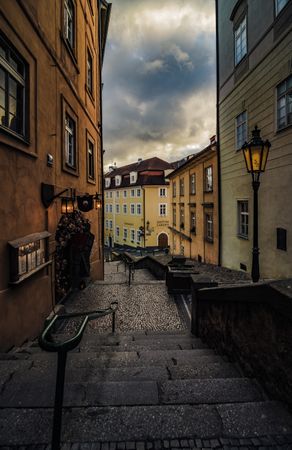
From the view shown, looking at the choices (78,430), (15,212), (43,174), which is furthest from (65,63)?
(78,430)

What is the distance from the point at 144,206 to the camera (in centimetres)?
3897

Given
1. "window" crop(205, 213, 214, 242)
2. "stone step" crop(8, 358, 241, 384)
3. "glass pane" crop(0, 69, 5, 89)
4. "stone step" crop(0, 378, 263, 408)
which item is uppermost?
"glass pane" crop(0, 69, 5, 89)

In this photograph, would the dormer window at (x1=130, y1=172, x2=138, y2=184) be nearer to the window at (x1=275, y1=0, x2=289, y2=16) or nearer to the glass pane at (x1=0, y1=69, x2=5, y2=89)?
the window at (x1=275, y1=0, x2=289, y2=16)

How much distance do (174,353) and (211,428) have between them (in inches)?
69.3

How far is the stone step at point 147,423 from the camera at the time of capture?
71.0 inches

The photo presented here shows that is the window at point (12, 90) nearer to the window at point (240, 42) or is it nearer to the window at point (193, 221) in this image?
the window at point (240, 42)

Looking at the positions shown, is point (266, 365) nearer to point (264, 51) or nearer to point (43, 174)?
point (43, 174)

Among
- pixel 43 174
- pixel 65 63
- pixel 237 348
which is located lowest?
pixel 237 348

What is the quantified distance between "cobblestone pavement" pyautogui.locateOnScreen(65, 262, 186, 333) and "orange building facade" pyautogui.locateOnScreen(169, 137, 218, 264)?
637cm

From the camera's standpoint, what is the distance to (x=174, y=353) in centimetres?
359

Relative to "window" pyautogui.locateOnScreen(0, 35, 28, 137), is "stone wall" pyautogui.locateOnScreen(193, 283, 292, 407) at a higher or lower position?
lower

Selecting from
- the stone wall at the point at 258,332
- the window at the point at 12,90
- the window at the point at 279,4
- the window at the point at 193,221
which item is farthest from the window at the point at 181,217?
the stone wall at the point at 258,332

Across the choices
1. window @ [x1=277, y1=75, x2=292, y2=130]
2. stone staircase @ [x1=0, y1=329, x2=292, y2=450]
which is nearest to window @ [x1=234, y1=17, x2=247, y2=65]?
window @ [x1=277, y1=75, x2=292, y2=130]

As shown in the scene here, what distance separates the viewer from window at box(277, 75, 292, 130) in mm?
7218
